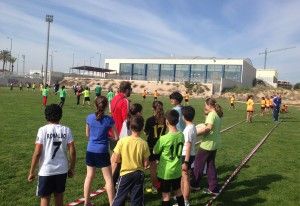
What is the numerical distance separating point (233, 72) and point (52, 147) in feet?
343

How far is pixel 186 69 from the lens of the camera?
11481cm

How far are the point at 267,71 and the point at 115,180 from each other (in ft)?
457

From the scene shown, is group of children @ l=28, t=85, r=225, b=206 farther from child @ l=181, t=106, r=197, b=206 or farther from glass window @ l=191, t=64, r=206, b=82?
glass window @ l=191, t=64, r=206, b=82

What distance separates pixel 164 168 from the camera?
648 centimetres

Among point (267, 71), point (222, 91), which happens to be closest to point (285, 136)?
point (222, 91)

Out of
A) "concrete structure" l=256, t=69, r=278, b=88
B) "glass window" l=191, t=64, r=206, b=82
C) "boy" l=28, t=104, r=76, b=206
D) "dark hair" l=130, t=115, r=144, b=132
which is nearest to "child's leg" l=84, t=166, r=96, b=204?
"boy" l=28, t=104, r=76, b=206

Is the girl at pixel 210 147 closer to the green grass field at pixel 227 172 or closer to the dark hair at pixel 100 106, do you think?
the green grass field at pixel 227 172

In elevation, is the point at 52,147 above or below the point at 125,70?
below

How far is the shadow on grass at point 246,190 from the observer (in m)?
8.24

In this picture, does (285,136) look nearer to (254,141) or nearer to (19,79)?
(254,141)

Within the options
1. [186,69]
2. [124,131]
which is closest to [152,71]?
[186,69]

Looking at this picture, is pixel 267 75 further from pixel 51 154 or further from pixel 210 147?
pixel 51 154

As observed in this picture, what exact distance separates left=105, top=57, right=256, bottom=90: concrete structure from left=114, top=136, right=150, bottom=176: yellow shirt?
95494 millimetres

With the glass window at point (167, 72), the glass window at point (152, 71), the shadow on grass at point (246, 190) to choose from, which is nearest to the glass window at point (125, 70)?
the glass window at point (152, 71)
